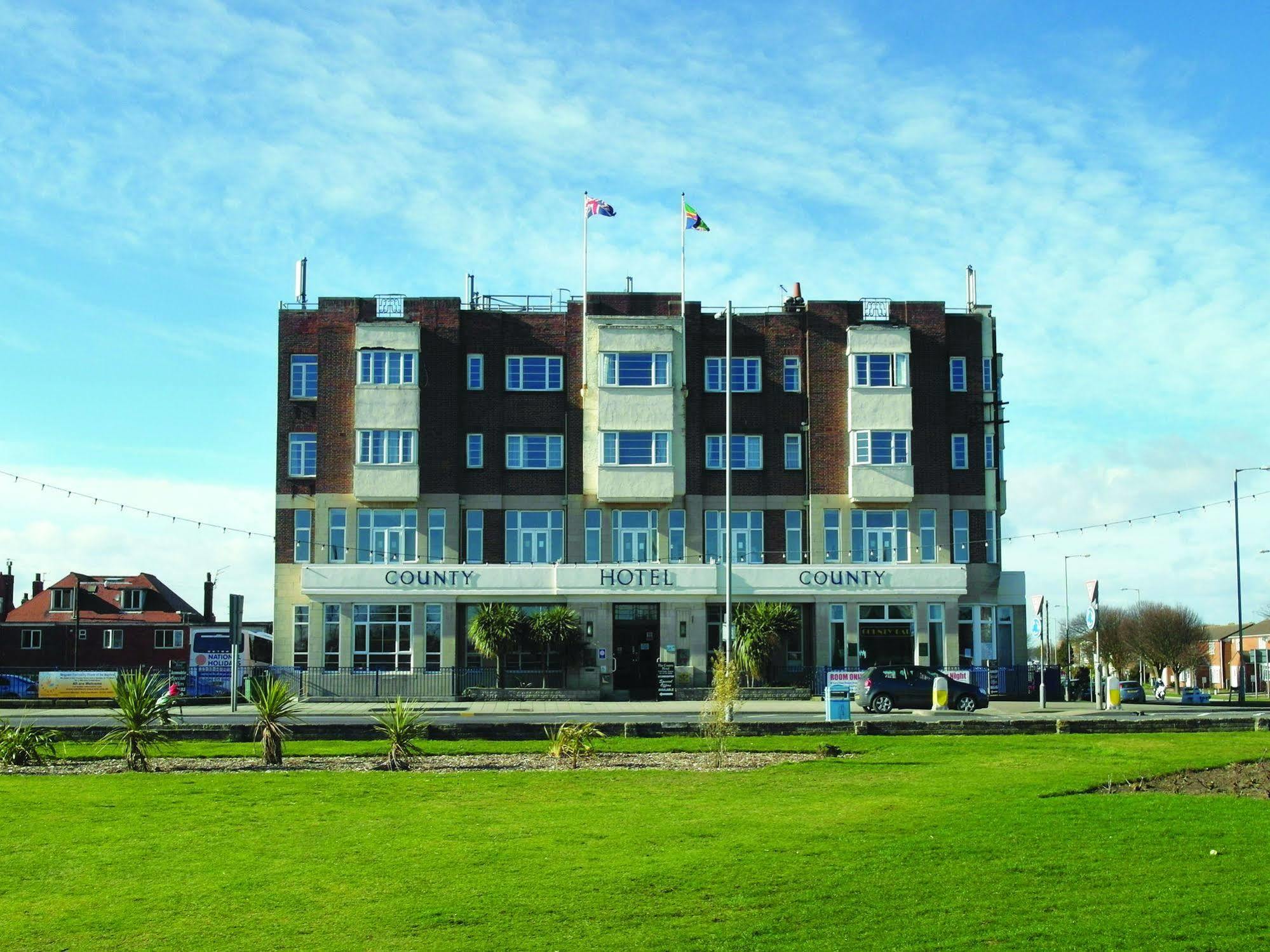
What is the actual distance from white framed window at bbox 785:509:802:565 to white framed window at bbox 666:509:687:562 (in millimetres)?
4332

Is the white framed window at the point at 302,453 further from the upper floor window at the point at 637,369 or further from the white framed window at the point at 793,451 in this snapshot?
the white framed window at the point at 793,451

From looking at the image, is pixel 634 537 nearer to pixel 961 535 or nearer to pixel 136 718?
pixel 961 535

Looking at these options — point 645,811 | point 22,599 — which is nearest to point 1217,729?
point 645,811

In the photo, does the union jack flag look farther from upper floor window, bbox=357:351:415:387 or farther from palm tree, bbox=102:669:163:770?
palm tree, bbox=102:669:163:770

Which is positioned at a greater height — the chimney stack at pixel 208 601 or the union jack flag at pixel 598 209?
the union jack flag at pixel 598 209

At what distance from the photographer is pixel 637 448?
5409 centimetres

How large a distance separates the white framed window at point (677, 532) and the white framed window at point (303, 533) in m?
15.1

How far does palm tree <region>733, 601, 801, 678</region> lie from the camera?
166ft

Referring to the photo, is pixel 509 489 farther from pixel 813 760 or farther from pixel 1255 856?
pixel 1255 856

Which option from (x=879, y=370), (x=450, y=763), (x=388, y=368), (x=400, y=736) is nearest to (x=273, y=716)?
(x=400, y=736)

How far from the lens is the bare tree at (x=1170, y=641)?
98562 millimetres

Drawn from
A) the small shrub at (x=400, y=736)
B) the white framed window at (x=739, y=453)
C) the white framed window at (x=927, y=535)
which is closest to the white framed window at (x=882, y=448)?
the white framed window at (x=927, y=535)

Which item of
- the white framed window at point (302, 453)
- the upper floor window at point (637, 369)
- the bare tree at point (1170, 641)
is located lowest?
the bare tree at point (1170, 641)

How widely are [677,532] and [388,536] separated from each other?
39.8 ft
